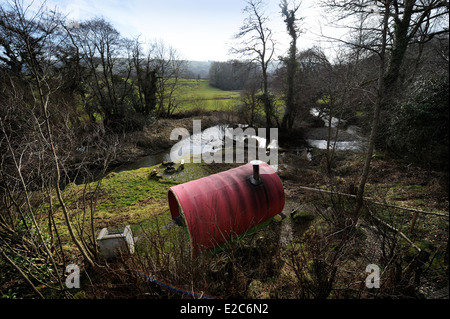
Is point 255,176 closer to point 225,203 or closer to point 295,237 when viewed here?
point 225,203

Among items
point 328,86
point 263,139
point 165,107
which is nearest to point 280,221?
point 328,86

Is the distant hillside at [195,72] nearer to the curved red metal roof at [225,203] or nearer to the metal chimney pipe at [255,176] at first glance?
the metal chimney pipe at [255,176]

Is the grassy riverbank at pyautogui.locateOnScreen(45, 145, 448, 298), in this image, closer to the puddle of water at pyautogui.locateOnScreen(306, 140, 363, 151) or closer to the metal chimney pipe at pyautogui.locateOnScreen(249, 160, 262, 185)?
the metal chimney pipe at pyautogui.locateOnScreen(249, 160, 262, 185)

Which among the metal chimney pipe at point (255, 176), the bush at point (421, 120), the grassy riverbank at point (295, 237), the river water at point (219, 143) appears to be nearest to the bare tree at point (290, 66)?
the river water at point (219, 143)

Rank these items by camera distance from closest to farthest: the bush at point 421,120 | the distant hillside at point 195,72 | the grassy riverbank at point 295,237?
1. the grassy riverbank at point 295,237
2. the bush at point 421,120
3. the distant hillside at point 195,72

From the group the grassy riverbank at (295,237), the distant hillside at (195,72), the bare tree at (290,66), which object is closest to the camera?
the grassy riverbank at (295,237)

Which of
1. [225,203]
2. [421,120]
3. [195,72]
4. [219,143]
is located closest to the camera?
[225,203]

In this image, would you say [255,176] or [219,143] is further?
[219,143]

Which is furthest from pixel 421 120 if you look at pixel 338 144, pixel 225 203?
pixel 338 144

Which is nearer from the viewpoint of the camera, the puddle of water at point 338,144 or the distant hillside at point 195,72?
the puddle of water at point 338,144

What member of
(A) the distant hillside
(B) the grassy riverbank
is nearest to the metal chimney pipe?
(B) the grassy riverbank

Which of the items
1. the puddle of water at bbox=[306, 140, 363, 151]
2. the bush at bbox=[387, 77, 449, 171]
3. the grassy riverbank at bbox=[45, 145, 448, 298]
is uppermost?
the bush at bbox=[387, 77, 449, 171]

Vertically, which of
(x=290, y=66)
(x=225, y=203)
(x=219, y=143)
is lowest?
(x=225, y=203)
